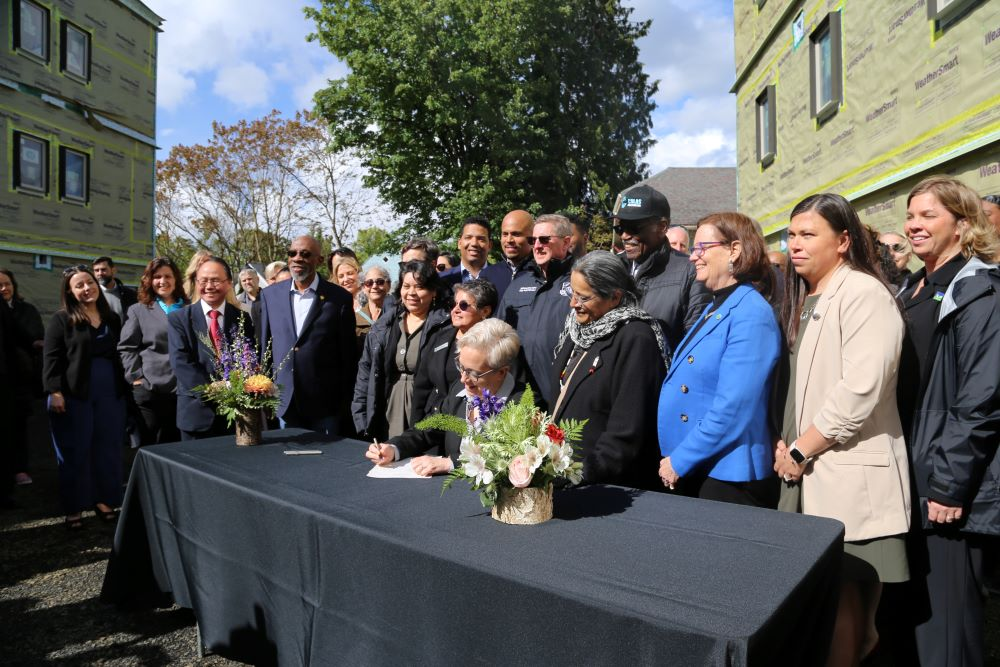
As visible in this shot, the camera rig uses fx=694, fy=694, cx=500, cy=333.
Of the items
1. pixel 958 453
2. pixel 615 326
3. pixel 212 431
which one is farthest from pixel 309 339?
pixel 958 453

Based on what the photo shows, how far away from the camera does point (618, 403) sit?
8.71 ft

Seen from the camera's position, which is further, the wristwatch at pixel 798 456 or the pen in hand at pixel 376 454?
the pen in hand at pixel 376 454

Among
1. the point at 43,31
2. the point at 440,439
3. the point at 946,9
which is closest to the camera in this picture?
the point at 440,439

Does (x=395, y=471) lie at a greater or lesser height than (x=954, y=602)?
greater

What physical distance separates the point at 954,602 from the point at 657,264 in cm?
191

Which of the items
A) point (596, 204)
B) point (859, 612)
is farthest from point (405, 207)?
point (859, 612)

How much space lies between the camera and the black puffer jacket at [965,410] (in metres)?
2.41

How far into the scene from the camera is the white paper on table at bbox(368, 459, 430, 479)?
9.14 ft

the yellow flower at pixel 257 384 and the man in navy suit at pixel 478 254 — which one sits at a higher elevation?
the man in navy suit at pixel 478 254

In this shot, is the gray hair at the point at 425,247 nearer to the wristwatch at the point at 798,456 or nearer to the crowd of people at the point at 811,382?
the crowd of people at the point at 811,382

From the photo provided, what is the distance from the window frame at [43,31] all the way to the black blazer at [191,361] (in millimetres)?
13137

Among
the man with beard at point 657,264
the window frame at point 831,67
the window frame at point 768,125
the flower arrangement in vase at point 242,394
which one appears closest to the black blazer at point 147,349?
the flower arrangement in vase at point 242,394

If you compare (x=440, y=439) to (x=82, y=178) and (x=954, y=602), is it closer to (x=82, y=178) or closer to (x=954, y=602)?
(x=954, y=602)

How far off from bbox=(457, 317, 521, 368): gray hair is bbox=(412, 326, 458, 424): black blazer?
767mm
